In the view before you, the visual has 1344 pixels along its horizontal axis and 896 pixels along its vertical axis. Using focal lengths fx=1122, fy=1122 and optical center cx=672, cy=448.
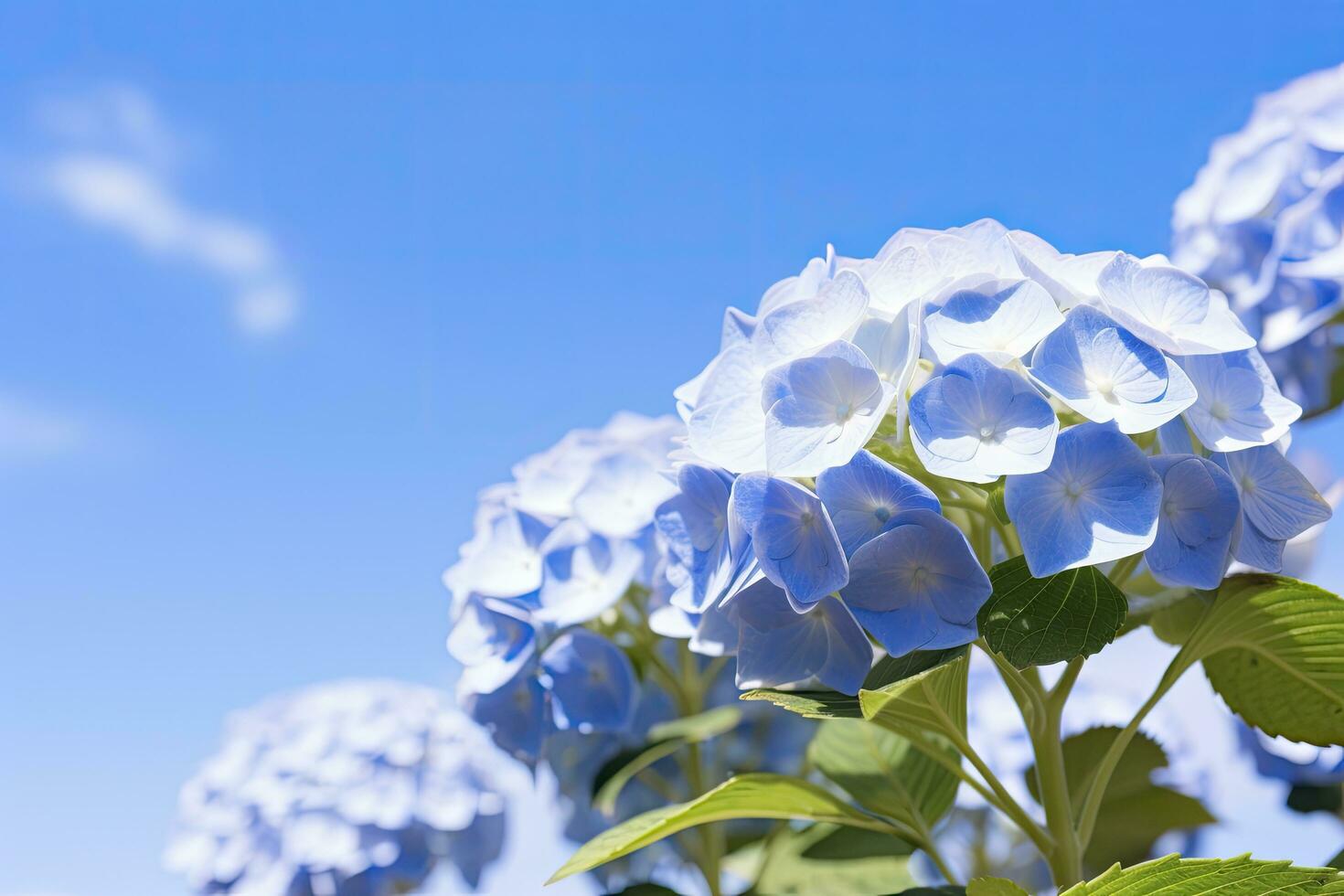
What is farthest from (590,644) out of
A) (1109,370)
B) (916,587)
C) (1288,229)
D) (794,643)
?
(1288,229)

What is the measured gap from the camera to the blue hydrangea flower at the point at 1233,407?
2.25ft

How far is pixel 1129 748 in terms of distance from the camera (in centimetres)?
106

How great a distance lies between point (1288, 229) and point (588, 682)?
3.66 ft

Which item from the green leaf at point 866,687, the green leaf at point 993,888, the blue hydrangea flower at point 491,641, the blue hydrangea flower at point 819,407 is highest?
the blue hydrangea flower at point 491,641

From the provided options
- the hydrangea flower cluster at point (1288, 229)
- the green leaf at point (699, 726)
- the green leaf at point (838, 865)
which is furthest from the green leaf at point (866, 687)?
the hydrangea flower cluster at point (1288, 229)

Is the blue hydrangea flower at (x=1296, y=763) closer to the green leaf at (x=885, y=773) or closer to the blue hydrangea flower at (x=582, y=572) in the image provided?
the green leaf at (x=885, y=773)

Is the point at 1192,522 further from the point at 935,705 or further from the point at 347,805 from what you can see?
the point at 347,805

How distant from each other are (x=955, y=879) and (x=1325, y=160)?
110cm

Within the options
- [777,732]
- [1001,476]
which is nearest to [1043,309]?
[1001,476]

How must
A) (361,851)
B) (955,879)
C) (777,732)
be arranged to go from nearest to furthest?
(955,879) → (777,732) → (361,851)

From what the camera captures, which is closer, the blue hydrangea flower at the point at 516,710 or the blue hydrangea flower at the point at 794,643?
the blue hydrangea flower at the point at 794,643

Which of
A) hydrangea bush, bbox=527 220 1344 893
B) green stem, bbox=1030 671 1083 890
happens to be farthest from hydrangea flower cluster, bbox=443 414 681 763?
green stem, bbox=1030 671 1083 890

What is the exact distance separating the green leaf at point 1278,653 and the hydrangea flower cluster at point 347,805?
3.03 feet

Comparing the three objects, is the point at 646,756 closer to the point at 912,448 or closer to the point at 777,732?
the point at 777,732
